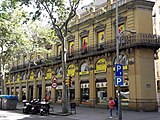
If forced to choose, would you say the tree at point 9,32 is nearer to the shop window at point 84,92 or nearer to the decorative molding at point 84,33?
the decorative molding at point 84,33

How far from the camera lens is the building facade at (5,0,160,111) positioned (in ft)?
88.8

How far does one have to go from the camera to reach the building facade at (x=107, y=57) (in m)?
27.1

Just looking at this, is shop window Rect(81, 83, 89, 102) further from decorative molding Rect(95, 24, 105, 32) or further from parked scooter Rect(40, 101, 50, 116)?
parked scooter Rect(40, 101, 50, 116)

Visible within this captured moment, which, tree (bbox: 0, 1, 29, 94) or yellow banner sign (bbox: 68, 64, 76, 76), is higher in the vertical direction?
tree (bbox: 0, 1, 29, 94)

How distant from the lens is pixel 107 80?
30.4 m

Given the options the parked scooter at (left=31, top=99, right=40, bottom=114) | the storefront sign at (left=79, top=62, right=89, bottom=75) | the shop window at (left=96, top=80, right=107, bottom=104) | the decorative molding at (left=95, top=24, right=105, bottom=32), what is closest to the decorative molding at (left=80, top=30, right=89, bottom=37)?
the decorative molding at (left=95, top=24, right=105, bottom=32)

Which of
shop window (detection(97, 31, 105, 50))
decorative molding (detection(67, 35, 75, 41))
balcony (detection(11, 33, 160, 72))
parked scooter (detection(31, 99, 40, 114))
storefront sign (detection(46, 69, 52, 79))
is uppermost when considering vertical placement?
decorative molding (detection(67, 35, 75, 41))

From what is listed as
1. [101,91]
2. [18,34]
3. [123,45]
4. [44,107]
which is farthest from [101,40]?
[44,107]

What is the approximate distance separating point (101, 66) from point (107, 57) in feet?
5.42

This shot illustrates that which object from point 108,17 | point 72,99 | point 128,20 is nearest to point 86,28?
point 108,17

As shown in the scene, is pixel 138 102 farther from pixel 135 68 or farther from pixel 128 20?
pixel 128 20

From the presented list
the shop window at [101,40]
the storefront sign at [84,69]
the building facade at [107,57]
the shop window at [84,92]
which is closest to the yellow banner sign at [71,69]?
the building facade at [107,57]

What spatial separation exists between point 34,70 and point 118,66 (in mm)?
30440

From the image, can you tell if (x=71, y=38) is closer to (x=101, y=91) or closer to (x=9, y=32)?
(x=101, y=91)
